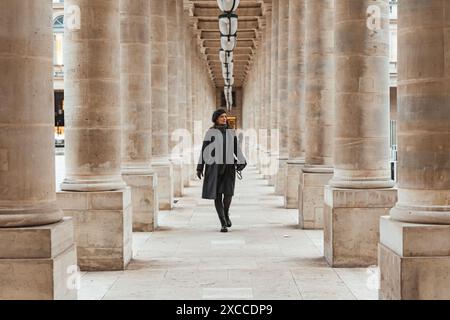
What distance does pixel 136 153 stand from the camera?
46.1 ft

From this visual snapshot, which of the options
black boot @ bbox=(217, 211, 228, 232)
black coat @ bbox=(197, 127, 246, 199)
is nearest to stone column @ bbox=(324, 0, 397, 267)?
black coat @ bbox=(197, 127, 246, 199)

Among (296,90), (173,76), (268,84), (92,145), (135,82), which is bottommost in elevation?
(92,145)

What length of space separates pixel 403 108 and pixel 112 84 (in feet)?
14.8

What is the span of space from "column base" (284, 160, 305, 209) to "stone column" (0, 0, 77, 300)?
11.5m

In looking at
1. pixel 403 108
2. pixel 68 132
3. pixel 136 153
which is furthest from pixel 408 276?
pixel 136 153

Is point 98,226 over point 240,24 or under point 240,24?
under

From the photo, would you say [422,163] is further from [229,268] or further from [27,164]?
[229,268]

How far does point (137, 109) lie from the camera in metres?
14.0

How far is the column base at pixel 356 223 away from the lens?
983 centimetres

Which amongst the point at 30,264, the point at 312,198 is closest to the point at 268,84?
the point at 312,198

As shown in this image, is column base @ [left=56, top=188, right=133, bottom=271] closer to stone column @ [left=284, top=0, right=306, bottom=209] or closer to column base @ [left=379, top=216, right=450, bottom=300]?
column base @ [left=379, top=216, right=450, bottom=300]

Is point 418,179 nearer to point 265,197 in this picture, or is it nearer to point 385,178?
point 385,178

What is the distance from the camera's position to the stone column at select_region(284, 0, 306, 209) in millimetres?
17969

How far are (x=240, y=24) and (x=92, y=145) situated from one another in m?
27.4
